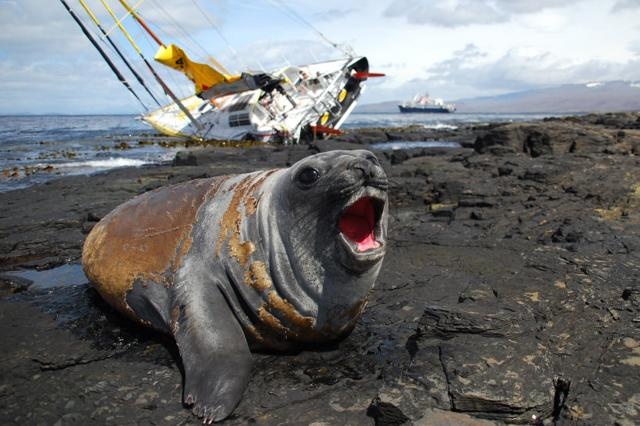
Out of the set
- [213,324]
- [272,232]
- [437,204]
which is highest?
[272,232]

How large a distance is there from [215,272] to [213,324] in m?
0.35

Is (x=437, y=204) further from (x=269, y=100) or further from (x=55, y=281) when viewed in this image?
(x=269, y=100)

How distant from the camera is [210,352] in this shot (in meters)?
2.93

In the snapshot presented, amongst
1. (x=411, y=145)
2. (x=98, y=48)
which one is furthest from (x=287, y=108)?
(x=98, y=48)

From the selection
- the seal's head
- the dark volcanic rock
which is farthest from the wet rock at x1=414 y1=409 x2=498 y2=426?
the dark volcanic rock

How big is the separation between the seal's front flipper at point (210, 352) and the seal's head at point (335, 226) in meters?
0.50

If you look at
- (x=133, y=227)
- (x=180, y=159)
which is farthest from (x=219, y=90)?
(x=133, y=227)

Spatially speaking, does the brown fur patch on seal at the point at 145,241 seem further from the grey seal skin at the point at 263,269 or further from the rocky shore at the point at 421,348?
the rocky shore at the point at 421,348

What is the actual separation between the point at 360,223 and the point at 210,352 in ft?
3.64

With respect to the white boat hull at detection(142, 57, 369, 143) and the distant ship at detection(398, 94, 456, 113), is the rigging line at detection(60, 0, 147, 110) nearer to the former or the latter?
the white boat hull at detection(142, 57, 369, 143)

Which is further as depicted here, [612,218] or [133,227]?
[612,218]

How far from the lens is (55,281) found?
17.0 ft

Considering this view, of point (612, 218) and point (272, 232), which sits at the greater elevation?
point (272, 232)

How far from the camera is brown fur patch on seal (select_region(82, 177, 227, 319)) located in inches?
140
